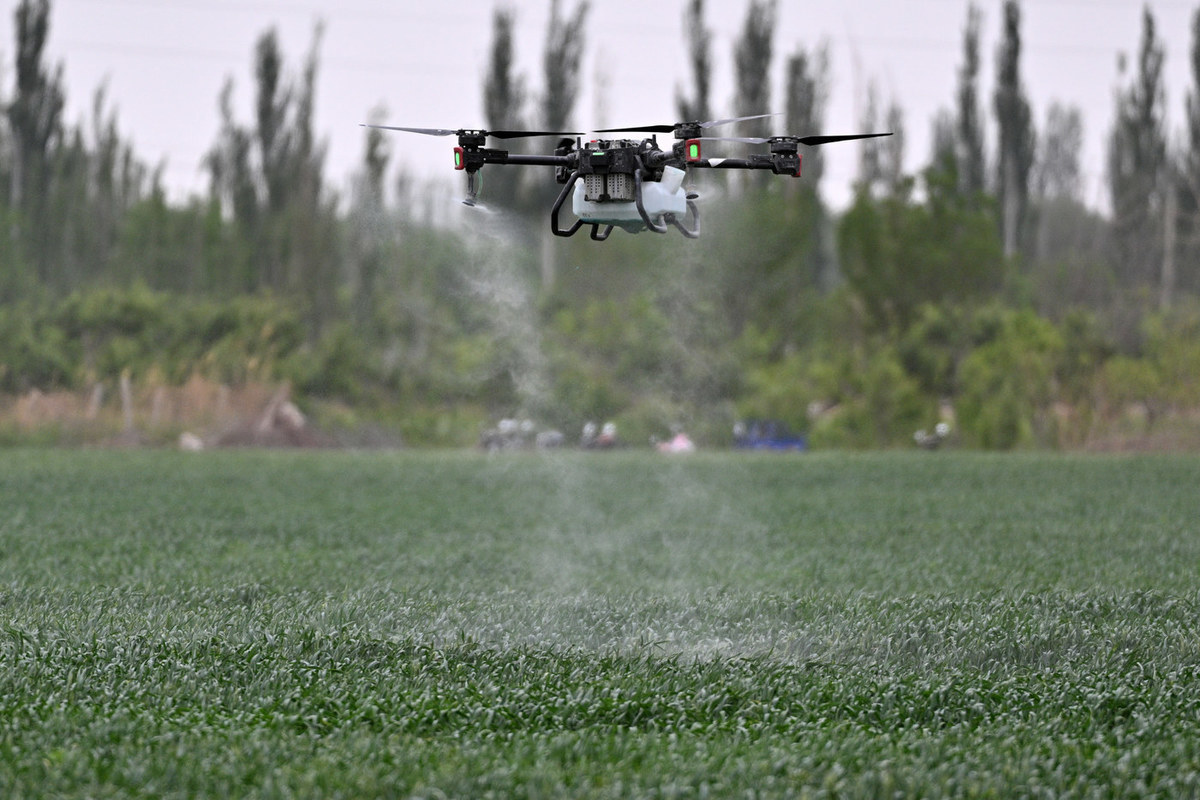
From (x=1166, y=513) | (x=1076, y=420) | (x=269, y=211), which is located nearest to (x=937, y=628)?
(x=1166, y=513)

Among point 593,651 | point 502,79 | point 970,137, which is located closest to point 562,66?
point 502,79

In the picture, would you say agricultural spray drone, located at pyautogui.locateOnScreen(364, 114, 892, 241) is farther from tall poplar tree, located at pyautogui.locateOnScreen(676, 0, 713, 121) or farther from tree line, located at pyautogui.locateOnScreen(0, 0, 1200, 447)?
tall poplar tree, located at pyautogui.locateOnScreen(676, 0, 713, 121)

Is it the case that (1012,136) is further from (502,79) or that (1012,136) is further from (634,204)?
(634,204)

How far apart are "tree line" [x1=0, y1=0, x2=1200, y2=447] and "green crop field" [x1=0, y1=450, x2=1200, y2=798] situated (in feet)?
16.8

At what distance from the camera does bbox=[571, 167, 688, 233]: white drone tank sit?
219 inches

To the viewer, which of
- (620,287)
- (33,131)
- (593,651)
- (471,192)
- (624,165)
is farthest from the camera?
(33,131)

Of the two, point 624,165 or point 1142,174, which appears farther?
point 1142,174

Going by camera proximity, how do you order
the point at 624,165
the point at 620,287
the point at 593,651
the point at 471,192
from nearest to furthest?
the point at 624,165, the point at 471,192, the point at 593,651, the point at 620,287

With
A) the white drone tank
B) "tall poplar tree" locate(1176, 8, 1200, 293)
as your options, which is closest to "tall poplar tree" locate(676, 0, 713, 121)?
"tall poplar tree" locate(1176, 8, 1200, 293)

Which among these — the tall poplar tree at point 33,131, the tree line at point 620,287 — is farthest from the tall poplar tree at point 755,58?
the tall poplar tree at point 33,131

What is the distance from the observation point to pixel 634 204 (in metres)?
5.56

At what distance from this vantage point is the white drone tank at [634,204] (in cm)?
555

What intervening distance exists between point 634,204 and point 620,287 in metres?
23.0

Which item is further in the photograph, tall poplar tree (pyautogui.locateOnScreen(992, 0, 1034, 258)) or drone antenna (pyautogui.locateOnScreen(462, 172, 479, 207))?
tall poplar tree (pyautogui.locateOnScreen(992, 0, 1034, 258))
